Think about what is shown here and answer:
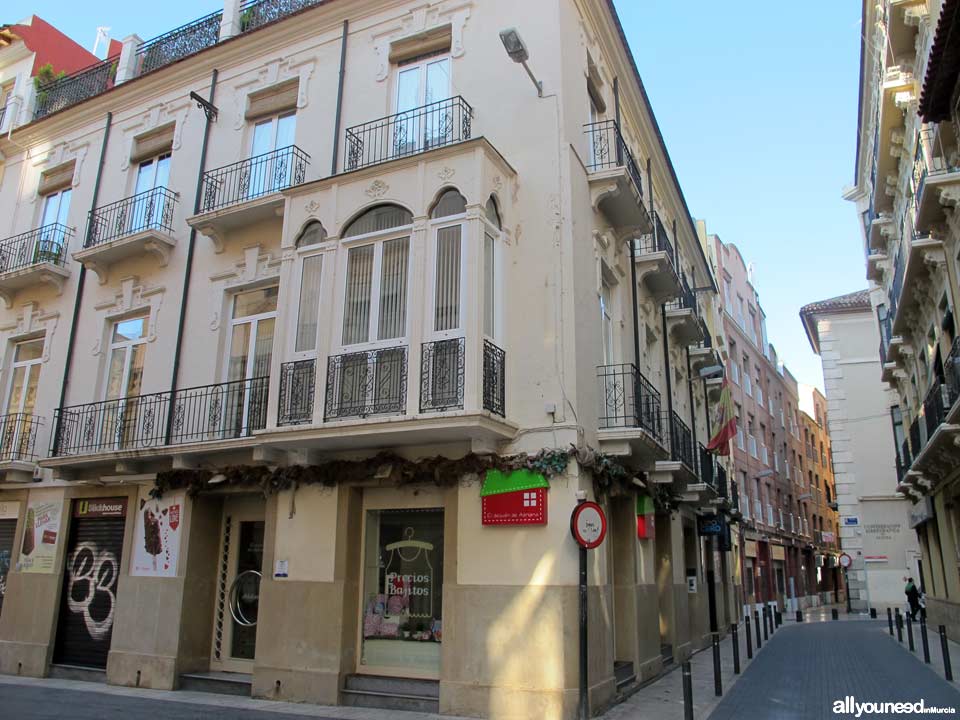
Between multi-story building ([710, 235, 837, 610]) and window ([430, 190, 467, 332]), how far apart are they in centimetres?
2151

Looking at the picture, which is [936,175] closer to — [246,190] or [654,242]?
[654,242]

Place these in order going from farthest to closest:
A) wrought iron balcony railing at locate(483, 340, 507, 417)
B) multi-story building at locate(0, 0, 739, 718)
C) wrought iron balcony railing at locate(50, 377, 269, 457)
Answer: wrought iron balcony railing at locate(50, 377, 269, 457) < multi-story building at locate(0, 0, 739, 718) < wrought iron balcony railing at locate(483, 340, 507, 417)

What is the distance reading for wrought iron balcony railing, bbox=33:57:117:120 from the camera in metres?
17.1

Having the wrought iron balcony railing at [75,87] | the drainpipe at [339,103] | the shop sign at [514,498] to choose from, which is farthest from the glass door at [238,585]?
the wrought iron balcony railing at [75,87]

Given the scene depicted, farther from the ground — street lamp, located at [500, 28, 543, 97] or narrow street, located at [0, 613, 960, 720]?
street lamp, located at [500, 28, 543, 97]

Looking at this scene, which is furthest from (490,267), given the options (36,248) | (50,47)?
(50,47)

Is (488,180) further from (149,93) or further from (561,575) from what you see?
(149,93)

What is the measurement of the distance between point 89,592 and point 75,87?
12.3m

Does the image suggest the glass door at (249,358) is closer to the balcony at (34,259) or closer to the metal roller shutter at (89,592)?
Result: the metal roller shutter at (89,592)

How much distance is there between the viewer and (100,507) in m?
13.7

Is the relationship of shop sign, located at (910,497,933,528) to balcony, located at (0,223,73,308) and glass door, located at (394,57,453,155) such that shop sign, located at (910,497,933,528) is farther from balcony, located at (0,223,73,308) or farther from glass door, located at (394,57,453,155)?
balcony, located at (0,223,73,308)

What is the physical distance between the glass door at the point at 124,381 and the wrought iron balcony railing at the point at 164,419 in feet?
0.07

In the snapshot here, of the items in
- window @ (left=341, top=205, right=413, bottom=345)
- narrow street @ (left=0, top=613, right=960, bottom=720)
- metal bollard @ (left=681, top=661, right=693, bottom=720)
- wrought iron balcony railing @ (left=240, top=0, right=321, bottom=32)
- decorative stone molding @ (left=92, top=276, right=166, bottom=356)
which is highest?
wrought iron balcony railing @ (left=240, top=0, right=321, bottom=32)

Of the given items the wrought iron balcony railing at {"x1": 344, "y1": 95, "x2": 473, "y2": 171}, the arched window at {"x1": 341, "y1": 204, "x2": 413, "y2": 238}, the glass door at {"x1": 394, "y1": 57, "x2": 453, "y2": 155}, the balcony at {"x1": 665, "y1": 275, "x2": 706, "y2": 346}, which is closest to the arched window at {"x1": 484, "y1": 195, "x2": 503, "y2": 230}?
the arched window at {"x1": 341, "y1": 204, "x2": 413, "y2": 238}
